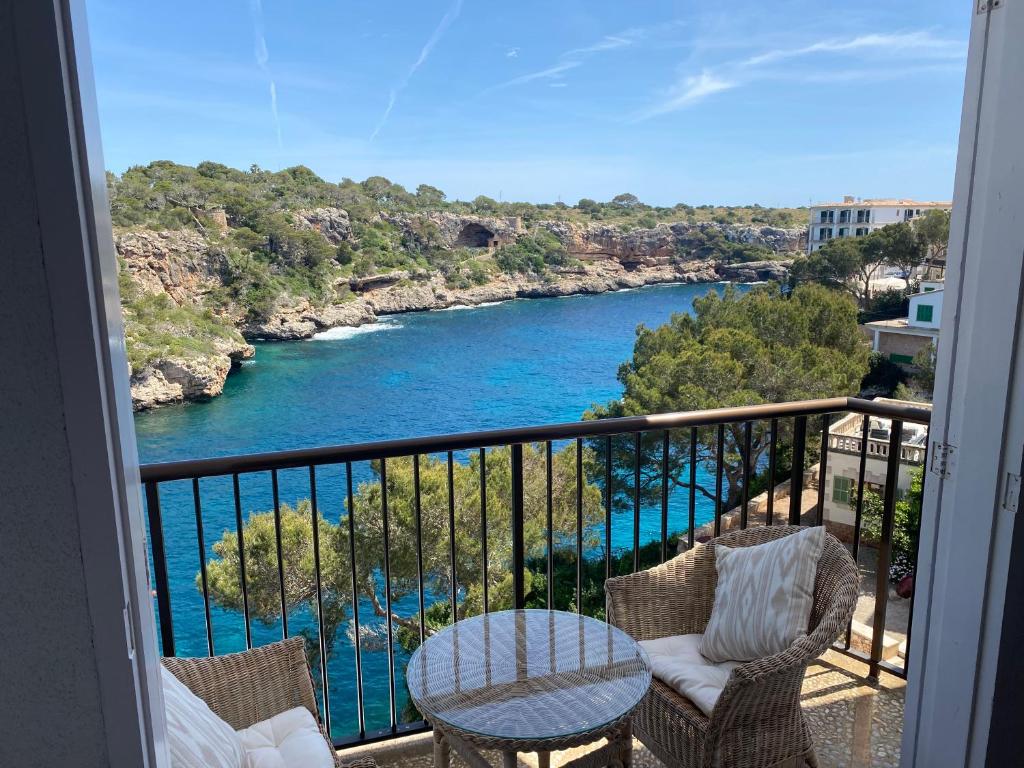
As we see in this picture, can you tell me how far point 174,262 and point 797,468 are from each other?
2012 cm

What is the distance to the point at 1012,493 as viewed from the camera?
148cm

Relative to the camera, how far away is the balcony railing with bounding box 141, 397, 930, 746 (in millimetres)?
2250

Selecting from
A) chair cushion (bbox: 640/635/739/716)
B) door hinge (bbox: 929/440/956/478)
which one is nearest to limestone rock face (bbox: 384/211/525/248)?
chair cushion (bbox: 640/635/739/716)

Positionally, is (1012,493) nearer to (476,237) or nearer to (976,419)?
(976,419)

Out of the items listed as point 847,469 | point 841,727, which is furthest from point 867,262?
point 841,727

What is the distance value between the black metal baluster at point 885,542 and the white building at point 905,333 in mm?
12871

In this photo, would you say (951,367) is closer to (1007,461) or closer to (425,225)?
(1007,461)

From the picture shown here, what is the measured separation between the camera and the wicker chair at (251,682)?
5.90ft

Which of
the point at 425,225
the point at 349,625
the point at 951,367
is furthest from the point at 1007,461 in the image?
the point at 425,225

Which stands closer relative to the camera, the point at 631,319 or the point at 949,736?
the point at 949,736

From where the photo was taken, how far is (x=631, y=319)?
24797mm

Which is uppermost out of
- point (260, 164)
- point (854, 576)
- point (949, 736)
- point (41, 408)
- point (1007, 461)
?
point (260, 164)

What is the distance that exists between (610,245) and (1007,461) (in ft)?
78.4

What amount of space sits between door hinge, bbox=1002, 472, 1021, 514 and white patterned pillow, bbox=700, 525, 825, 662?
68cm
